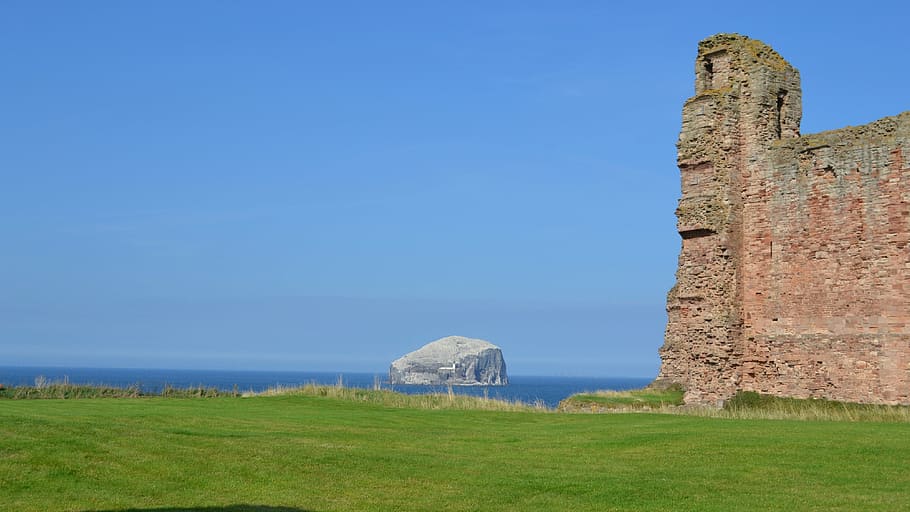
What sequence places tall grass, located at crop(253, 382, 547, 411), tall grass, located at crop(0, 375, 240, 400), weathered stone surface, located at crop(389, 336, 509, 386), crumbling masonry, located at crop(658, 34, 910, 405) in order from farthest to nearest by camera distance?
weathered stone surface, located at crop(389, 336, 509, 386) < tall grass, located at crop(0, 375, 240, 400) < tall grass, located at crop(253, 382, 547, 411) < crumbling masonry, located at crop(658, 34, 910, 405)

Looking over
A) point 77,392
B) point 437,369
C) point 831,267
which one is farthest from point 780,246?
point 437,369

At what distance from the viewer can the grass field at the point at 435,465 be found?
13641 millimetres

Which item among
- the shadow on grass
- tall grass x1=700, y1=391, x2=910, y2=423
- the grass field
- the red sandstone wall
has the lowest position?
the shadow on grass

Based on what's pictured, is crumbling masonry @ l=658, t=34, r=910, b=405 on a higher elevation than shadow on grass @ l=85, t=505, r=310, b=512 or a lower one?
higher

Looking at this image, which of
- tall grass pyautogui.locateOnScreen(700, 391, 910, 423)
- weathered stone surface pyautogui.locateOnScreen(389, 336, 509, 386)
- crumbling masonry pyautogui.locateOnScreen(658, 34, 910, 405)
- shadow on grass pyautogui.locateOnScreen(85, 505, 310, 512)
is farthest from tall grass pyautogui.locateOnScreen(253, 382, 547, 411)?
weathered stone surface pyautogui.locateOnScreen(389, 336, 509, 386)

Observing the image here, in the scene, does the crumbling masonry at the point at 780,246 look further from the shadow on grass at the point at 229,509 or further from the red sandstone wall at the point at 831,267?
the shadow on grass at the point at 229,509

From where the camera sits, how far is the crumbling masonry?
28.2 m

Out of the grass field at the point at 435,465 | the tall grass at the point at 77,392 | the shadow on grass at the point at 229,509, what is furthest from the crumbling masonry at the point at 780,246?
Answer: the shadow on grass at the point at 229,509

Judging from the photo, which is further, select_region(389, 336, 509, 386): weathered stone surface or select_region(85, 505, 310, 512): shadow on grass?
select_region(389, 336, 509, 386): weathered stone surface

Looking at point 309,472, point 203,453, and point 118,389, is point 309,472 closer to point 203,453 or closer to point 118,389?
point 203,453

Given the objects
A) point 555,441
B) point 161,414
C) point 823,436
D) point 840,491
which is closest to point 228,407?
point 161,414

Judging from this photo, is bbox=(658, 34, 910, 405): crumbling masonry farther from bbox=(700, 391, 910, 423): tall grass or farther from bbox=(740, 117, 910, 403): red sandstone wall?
bbox=(700, 391, 910, 423): tall grass

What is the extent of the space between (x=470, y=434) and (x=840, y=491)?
8.81 meters

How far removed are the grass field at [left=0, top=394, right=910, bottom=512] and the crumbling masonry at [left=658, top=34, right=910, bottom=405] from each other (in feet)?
25.3
